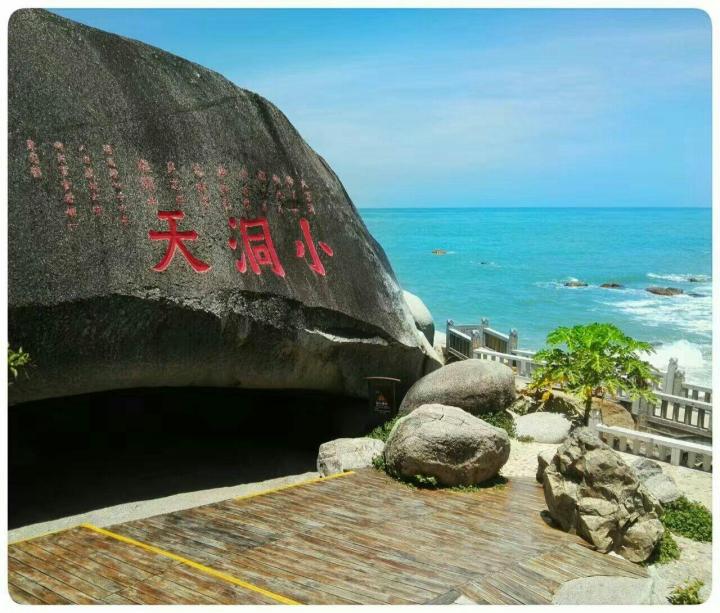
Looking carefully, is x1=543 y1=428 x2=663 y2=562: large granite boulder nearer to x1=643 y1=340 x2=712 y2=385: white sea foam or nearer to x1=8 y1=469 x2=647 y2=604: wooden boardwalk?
x1=8 y1=469 x2=647 y2=604: wooden boardwalk

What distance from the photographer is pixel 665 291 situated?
3750 centimetres

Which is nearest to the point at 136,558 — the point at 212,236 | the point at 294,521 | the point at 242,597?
the point at 242,597

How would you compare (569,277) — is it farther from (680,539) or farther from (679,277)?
(680,539)

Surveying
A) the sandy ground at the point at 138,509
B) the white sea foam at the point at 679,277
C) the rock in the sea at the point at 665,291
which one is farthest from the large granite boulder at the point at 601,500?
the white sea foam at the point at 679,277

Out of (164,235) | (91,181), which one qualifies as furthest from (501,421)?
(91,181)

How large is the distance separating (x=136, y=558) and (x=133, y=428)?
593cm

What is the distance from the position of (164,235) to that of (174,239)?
0.12 metres

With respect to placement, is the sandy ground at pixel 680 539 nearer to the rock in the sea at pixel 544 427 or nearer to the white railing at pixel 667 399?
the rock in the sea at pixel 544 427

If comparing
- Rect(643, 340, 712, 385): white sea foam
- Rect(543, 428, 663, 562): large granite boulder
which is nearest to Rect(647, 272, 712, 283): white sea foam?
Rect(643, 340, 712, 385): white sea foam

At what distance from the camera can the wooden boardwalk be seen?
569 centimetres

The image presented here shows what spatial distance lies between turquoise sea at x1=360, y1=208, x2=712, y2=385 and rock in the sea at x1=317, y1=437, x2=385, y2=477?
671 inches

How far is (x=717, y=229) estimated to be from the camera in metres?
7.39

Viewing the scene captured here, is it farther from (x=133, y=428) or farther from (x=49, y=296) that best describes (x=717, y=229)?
(x=133, y=428)

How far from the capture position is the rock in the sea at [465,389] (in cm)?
1088
